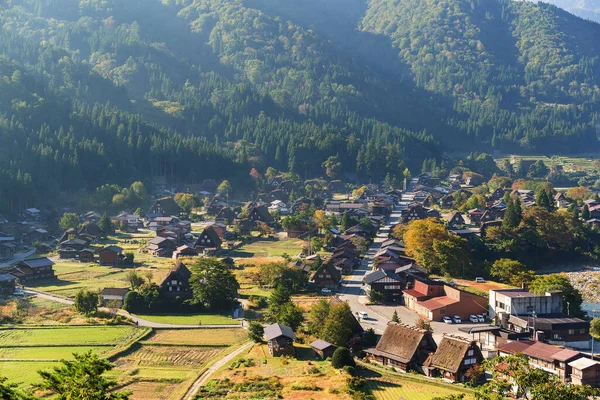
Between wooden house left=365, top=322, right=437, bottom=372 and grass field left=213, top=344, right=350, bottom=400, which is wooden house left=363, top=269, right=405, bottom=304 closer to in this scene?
wooden house left=365, top=322, right=437, bottom=372

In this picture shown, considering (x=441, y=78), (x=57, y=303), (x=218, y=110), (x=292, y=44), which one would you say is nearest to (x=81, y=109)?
(x=218, y=110)

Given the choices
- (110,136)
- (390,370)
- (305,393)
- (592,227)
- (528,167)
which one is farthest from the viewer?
(528,167)

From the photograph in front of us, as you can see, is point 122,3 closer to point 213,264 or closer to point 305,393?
point 213,264

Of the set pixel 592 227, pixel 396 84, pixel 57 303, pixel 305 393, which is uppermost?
pixel 396 84

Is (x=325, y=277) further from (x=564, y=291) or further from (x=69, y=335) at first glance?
(x=69, y=335)

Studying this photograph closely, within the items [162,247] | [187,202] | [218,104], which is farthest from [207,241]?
[218,104]
